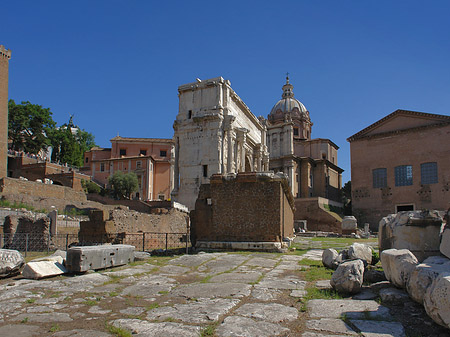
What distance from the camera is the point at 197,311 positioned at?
460 cm

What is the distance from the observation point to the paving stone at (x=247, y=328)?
12.3 ft

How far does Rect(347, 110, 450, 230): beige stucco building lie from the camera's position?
3650 centimetres

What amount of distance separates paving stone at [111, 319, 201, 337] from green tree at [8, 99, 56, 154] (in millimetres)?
52005

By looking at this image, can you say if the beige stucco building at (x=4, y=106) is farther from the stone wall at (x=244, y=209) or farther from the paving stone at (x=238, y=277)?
the paving stone at (x=238, y=277)

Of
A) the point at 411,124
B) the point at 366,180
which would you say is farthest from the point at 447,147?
the point at 366,180

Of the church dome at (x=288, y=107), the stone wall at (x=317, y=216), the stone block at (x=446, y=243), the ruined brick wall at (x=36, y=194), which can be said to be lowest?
the stone wall at (x=317, y=216)

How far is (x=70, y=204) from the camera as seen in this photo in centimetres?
3122

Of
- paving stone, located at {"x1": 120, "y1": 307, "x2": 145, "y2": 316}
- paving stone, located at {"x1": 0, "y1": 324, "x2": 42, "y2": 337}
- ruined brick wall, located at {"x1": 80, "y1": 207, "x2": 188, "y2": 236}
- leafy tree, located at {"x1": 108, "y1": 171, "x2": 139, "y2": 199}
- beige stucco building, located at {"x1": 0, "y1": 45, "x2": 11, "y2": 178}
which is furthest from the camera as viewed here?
leafy tree, located at {"x1": 108, "y1": 171, "x2": 139, "y2": 199}

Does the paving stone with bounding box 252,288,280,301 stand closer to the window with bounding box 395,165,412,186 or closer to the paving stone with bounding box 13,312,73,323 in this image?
Result: the paving stone with bounding box 13,312,73,323

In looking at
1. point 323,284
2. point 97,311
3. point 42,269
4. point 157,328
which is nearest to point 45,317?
point 97,311

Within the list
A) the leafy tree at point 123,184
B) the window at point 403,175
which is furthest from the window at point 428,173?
the leafy tree at point 123,184

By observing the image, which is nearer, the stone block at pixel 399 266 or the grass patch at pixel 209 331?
the grass patch at pixel 209 331

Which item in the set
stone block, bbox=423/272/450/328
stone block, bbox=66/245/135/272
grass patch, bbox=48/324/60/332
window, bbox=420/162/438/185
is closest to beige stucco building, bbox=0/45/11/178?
stone block, bbox=66/245/135/272

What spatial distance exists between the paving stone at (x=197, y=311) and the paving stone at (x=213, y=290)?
341 millimetres
